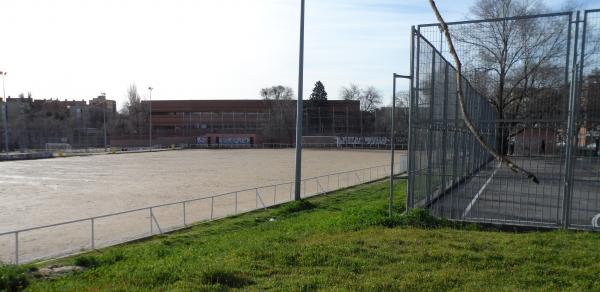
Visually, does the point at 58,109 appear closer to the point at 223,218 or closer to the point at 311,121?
the point at 311,121

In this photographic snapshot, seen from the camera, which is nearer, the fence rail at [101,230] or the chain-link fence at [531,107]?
the chain-link fence at [531,107]

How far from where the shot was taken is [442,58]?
14539mm

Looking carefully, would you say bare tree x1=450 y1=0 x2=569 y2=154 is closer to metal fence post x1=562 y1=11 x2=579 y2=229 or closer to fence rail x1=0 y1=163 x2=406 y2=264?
metal fence post x1=562 y1=11 x2=579 y2=229

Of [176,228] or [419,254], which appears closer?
[419,254]

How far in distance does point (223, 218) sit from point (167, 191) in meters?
12.3

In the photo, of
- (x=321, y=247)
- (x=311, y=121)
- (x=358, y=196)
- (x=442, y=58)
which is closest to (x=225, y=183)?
(x=358, y=196)

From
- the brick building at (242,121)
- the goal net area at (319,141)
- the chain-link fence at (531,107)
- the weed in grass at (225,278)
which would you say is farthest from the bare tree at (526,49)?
the brick building at (242,121)

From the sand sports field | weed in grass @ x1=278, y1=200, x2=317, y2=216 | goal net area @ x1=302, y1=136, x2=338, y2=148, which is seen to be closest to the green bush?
the sand sports field

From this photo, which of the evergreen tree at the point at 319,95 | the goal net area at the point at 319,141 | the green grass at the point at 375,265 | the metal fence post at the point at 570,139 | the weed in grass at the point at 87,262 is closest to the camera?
the green grass at the point at 375,265

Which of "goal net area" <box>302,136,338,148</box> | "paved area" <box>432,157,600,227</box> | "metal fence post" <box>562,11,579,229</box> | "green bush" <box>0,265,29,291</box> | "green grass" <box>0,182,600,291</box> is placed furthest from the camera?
"goal net area" <box>302,136,338,148</box>

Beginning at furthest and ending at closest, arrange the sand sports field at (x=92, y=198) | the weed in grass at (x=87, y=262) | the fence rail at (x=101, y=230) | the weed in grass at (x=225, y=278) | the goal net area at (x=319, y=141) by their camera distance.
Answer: the goal net area at (x=319, y=141)
the sand sports field at (x=92, y=198)
the fence rail at (x=101, y=230)
the weed in grass at (x=87, y=262)
the weed in grass at (x=225, y=278)

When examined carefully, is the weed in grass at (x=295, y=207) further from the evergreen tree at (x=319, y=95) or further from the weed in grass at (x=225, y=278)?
the evergreen tree at (x=319, y=95)

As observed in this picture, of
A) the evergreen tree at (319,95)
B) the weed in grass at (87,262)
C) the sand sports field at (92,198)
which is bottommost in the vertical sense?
the sand sports field at (92,198)

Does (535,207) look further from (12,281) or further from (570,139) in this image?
(12,281)
